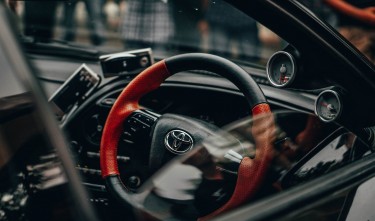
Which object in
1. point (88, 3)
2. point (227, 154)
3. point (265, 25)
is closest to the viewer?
point (265, 25)

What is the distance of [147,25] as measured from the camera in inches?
125

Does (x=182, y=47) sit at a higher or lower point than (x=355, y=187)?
higher

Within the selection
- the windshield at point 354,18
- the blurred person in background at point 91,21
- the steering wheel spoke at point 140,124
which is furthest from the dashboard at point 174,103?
the windshield at point 354,18

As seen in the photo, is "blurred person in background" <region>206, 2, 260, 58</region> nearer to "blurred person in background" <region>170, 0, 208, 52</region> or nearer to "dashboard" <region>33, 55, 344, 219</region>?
"blurred person in background" <region>170, 0, 208, 52</region>

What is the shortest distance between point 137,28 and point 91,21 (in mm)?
407

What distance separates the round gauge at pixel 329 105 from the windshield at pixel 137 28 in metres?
1.23

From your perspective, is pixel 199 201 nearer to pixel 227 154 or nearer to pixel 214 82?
pixel 227 154

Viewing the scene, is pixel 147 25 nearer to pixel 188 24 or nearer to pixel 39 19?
pixel 188 24

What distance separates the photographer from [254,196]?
1.42m

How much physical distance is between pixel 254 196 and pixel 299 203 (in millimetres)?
262

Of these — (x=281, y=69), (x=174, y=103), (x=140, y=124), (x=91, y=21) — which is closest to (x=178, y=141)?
(x=140, y=124)

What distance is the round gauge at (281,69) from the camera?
142 cm

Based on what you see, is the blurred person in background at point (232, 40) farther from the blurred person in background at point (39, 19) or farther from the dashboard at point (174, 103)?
the blurred person in background at point (39, 19)

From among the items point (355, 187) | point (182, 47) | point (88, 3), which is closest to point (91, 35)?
point (88, 3)
